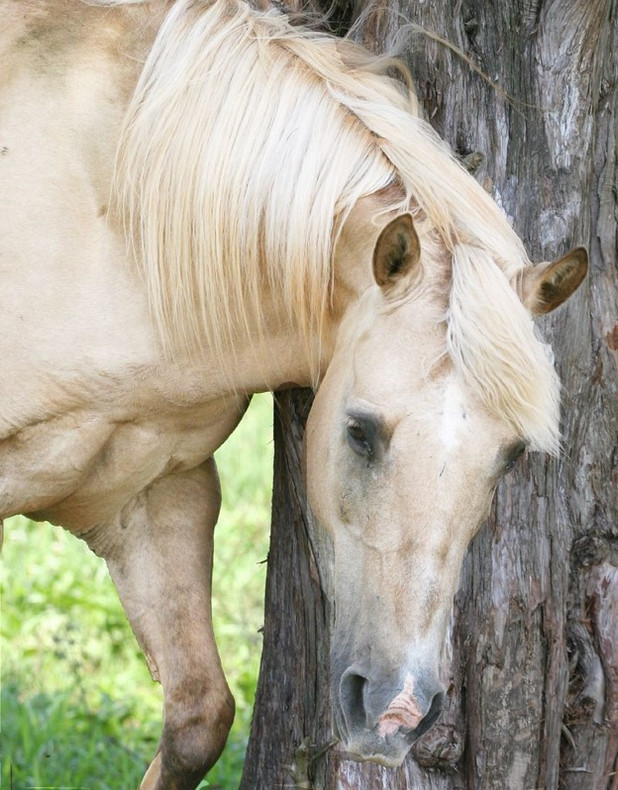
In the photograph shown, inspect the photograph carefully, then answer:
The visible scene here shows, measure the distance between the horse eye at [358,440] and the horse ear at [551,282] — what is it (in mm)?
440

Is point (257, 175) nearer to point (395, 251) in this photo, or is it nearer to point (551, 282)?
point (395, 251)

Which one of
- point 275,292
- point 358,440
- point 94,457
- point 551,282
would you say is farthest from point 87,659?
point 551,282

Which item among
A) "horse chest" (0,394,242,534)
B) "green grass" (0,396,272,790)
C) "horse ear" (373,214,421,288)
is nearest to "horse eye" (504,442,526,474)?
"horse ear" (373,214,421,288)

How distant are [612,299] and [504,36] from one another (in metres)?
0.72

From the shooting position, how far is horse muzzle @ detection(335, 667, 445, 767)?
2125 millimetres

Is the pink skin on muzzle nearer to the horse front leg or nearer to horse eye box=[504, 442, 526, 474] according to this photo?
horse eye box=[504, 442, 526, 474]

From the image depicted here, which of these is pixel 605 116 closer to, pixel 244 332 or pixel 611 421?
pixel 611 421

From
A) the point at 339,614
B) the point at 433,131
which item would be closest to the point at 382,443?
the point at 339,614

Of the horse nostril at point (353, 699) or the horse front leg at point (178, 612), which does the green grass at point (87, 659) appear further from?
the horse nostril at point (353, 699)

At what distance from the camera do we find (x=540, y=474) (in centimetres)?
288

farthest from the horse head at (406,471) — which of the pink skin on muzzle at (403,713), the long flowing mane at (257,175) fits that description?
the long flowing mane at (257,175)

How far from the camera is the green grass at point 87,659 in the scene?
388 cm

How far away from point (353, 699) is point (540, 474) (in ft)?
2.99

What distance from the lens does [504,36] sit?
2.85 meters
